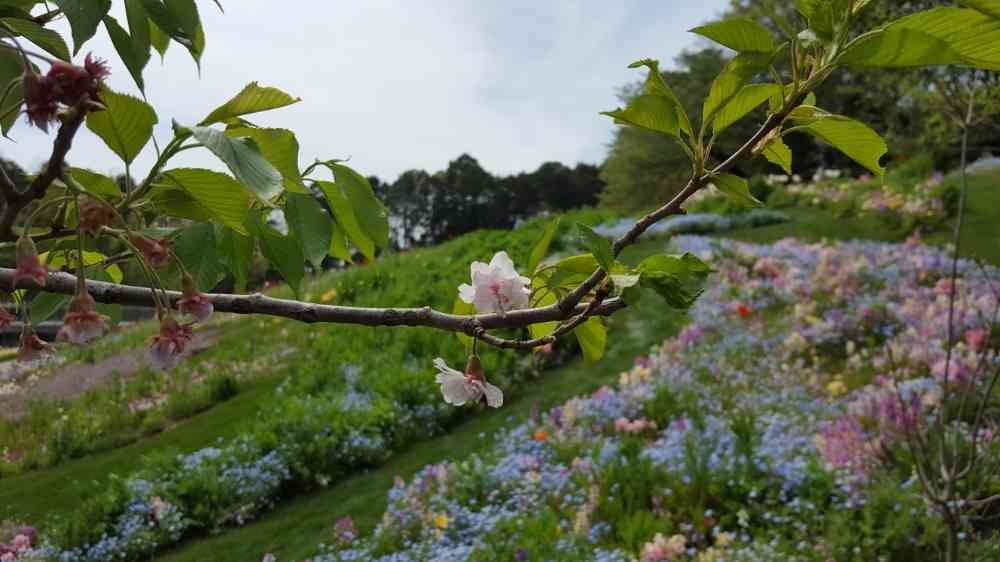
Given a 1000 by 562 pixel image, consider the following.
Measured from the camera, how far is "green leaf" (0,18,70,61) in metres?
0.88

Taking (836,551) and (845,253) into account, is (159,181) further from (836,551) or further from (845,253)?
(845,253)

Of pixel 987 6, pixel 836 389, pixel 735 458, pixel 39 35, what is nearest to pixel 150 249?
pixel 39 35

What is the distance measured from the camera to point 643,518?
374 cm

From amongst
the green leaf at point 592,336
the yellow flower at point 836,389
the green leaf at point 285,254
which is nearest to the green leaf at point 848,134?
the green leaf at point 592,336

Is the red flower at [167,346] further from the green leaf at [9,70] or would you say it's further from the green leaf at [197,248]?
the green leaf at [9,70]

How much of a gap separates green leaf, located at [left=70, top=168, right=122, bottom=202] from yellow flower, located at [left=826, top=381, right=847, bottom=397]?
5.14 metres

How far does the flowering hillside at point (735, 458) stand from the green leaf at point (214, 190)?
8.11ft

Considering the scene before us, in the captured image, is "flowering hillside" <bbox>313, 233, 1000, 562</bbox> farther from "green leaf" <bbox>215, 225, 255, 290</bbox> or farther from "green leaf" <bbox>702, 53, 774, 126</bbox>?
"green leaf" <bbox>215, 225, 255, 290</bbox>

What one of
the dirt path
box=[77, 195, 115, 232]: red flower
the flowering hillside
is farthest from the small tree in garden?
the dirt path

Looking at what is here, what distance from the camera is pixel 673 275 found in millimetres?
800

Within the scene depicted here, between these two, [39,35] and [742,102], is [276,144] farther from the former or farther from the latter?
[742,102]

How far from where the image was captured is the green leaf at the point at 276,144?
0.77 m

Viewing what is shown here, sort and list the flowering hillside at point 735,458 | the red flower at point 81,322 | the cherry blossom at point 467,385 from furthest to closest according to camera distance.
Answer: the flowering hillside at point 735,458 < the cherry blossom at point 467,385 < the red flower at point 81,322

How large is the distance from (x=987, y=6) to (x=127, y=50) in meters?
0.91
